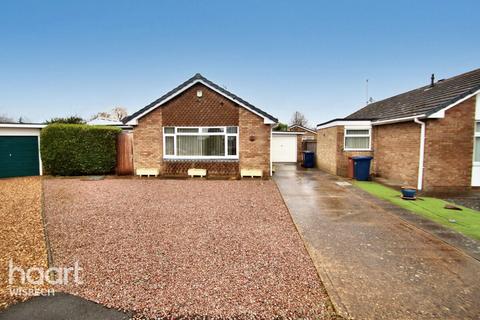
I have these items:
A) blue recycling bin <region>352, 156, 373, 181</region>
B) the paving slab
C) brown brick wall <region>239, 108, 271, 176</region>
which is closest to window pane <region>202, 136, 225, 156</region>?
brown brick wall <region>239, 108, 271, 176</region>

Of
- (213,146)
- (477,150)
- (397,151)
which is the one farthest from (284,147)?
(477,150)

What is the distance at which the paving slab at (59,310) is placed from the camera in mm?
2688

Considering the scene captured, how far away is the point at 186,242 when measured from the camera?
4801mm

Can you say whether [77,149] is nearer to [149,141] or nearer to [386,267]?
[149,141]

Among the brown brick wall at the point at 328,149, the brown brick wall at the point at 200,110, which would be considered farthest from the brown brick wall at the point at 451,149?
the brown brick wall at the point at 200,110

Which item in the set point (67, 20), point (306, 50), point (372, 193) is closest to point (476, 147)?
point (372, 193)

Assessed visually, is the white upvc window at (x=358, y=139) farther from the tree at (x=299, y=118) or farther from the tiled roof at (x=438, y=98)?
the tree at (x=299, y=118)

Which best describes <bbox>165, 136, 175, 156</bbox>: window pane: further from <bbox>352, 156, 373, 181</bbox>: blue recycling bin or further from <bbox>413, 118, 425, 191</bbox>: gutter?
<bbox>413, 118, 425, 191</bbox>: gutter

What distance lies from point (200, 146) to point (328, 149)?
8.18m

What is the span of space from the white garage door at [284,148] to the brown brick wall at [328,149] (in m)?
4.82

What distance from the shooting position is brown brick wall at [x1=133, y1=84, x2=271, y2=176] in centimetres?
1299

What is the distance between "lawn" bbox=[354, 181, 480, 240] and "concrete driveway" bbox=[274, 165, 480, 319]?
104 cm

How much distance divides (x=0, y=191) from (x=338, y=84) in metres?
23.8

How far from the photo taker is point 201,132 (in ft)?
43.4
